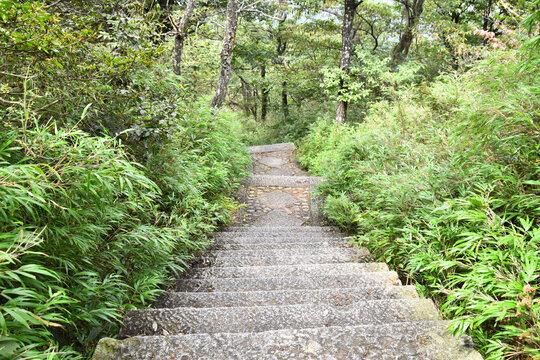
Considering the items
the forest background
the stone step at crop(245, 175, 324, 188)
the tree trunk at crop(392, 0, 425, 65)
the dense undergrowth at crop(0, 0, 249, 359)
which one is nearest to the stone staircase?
the forest background

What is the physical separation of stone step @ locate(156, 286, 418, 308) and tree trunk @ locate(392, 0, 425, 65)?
32.4 feet

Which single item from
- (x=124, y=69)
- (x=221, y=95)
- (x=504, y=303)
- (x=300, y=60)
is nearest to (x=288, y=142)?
(x=300, y=60)

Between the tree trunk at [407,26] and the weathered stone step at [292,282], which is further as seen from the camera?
the tree trunk at [407,26]

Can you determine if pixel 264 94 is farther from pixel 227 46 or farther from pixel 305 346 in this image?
pixel 305 346

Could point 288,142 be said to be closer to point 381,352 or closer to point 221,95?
point 221,95

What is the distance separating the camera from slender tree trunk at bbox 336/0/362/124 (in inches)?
353

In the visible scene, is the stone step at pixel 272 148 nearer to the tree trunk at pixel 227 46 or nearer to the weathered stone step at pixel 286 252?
the tree trunk at pixel 227 46

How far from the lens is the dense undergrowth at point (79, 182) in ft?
4.54

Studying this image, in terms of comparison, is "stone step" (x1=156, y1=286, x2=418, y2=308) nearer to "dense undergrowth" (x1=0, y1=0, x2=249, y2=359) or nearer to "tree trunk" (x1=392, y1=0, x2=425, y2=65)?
"dense undergrowth" (x1=0, y1=0, x2=249, y2=359)

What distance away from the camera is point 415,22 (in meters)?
10.2

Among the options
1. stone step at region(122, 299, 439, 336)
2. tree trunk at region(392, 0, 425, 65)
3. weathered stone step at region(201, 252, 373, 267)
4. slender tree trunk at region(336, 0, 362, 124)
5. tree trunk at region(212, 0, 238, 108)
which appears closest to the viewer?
stone step at region(122, 299, 439, 336)

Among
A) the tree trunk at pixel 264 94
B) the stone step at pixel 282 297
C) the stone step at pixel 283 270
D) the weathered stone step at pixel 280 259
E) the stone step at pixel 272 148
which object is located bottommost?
the weathered stone step at pixel 280 259

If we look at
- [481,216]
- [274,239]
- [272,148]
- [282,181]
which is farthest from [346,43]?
[481,216]

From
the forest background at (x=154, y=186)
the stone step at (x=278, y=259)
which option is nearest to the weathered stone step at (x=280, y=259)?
the stone step at (x=278, y=259)
